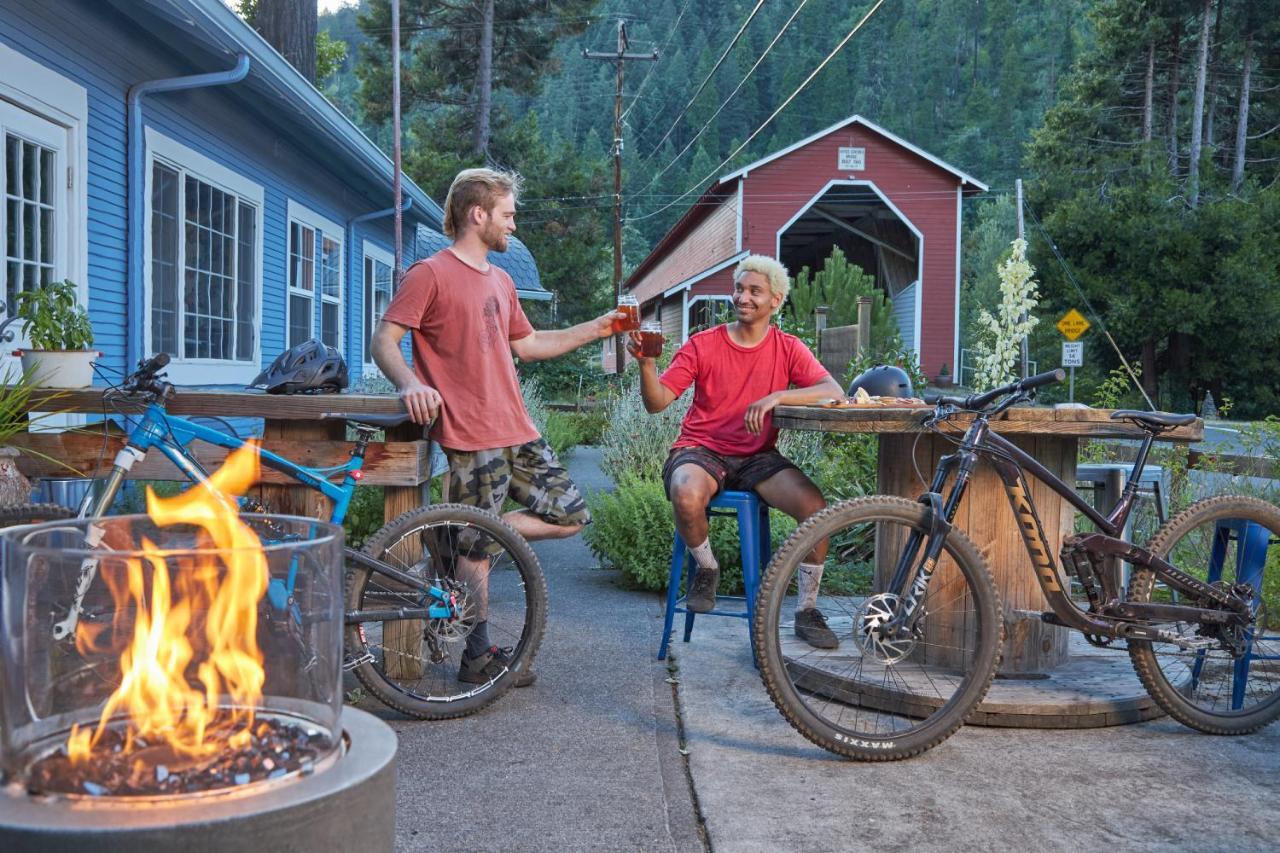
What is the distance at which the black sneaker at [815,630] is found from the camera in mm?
4871

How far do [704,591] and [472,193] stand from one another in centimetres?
178

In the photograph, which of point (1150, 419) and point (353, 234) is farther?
point (353, 234)

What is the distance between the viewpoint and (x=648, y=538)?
7.02 meters

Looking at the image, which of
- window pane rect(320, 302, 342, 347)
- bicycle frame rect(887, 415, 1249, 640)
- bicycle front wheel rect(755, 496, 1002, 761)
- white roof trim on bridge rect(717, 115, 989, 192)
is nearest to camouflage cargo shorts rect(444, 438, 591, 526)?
bicycle front wheel rect(755, 496, 1002, 761)

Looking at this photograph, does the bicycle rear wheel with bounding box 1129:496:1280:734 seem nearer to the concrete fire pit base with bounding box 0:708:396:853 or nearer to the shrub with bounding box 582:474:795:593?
the shrub with bounding box 582:474:795:593

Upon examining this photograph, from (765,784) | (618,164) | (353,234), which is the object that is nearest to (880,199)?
(618,164)

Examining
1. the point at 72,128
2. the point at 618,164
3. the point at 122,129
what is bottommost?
the point at 72,128

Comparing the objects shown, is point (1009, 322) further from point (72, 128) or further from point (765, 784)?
point (72, 128)

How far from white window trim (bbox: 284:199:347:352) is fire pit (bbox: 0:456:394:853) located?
11862 mm

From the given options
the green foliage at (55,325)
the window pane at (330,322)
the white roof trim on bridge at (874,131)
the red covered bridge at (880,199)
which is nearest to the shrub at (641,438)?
the green foliage at (55,325)

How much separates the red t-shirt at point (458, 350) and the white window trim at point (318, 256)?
370 inches

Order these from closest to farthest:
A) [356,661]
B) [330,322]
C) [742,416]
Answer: [356,661]
[742,416]
[330,322]

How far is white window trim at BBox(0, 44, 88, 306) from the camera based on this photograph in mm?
7332

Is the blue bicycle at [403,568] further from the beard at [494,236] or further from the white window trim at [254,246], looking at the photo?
the white window trim at [254,246]
